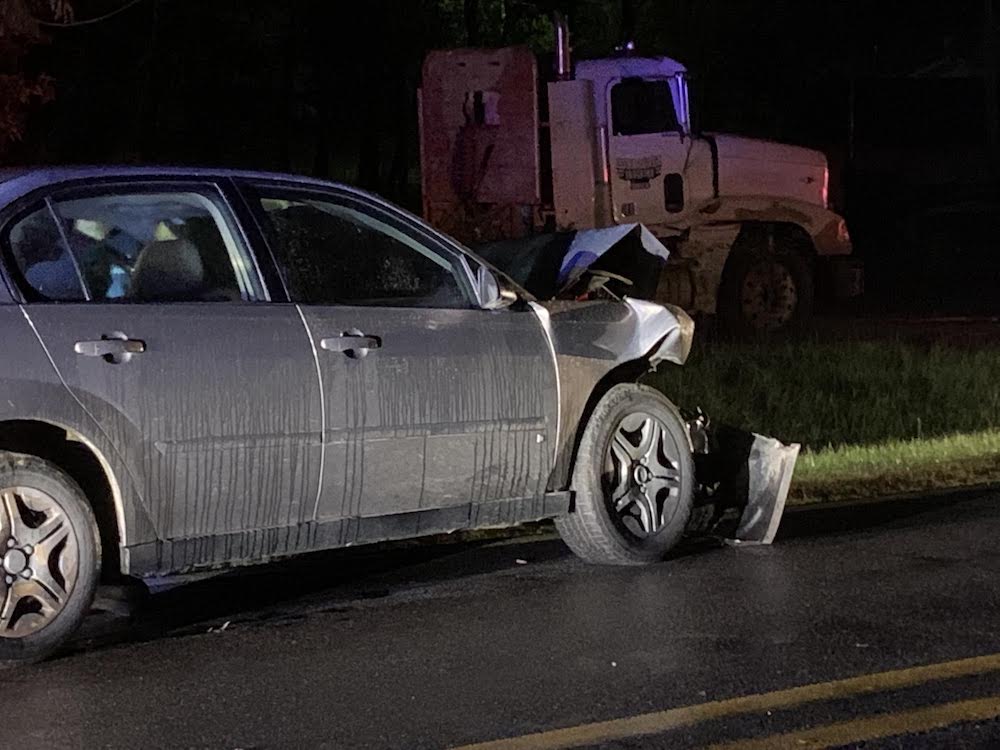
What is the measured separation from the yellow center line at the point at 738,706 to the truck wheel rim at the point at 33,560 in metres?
1.63

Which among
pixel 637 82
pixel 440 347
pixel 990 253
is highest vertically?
pixel 637 82

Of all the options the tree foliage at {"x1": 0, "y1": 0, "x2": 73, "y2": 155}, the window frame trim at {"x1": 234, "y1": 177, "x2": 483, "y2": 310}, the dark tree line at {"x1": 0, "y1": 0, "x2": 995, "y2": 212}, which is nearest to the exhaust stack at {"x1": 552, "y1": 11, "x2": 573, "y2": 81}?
the dark tree line at {"x1": 0, "y1": 0, "x2": 995, "y2": 212}

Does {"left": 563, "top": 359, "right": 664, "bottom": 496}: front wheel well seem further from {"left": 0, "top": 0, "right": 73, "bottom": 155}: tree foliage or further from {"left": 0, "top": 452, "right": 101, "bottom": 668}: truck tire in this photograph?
{"left": 0, "top": 0, "right": 73, "bottom": 155}: tree foliage

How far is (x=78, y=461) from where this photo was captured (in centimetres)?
547

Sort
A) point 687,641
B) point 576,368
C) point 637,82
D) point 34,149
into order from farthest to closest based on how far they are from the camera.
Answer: point 34,149
point 637,82
point 576,368
point 687,641

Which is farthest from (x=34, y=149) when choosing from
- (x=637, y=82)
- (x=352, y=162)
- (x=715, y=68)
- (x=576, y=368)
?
(x=352, y=162)

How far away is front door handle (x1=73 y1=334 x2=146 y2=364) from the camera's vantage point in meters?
5.23

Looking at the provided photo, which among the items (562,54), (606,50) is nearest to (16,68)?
(562,54)

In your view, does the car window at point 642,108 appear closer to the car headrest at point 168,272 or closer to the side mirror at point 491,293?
the side mirror at point 491,293

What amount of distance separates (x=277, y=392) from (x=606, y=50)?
51.9 ft

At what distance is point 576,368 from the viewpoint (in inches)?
256

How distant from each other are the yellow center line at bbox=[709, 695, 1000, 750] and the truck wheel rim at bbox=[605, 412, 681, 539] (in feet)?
7.01

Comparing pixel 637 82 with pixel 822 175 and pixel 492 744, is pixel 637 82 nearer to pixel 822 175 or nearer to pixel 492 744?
pixel 822 175

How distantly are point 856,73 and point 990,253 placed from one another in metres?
11.5
